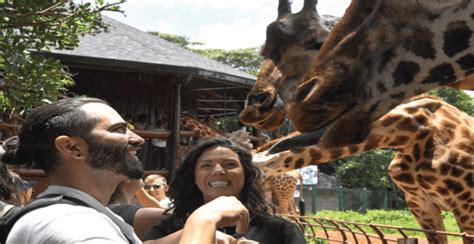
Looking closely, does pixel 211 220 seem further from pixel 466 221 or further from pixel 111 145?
pixel 466 221

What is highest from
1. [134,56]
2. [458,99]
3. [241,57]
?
[241,57]

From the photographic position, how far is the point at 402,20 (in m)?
3.15

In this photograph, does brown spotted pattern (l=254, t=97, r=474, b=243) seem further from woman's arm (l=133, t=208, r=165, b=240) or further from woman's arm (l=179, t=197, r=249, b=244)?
woman's arm (l=179, t=197, r=249, b=244)

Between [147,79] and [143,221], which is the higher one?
[147,79]

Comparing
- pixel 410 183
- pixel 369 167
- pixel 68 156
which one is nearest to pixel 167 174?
pixel 410 183

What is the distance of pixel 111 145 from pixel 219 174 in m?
1.45

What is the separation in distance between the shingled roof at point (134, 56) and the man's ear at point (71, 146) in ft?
32.1

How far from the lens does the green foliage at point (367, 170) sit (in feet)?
103

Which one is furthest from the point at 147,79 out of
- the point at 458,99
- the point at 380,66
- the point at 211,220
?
the point at 458,99

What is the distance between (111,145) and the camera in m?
2.00

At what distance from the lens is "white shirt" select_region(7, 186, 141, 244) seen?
1.59m

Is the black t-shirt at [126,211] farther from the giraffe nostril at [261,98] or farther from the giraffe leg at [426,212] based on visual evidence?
the giraffe leg at [426,212]

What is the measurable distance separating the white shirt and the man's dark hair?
1.05ft

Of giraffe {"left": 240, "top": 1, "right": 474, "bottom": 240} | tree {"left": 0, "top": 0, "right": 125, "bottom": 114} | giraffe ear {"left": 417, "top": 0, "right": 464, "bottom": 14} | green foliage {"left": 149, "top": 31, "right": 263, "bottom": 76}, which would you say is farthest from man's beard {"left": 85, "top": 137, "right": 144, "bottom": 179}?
green foliage {"left": 149, "top": 31, "right": 263, "bottom": 76}
